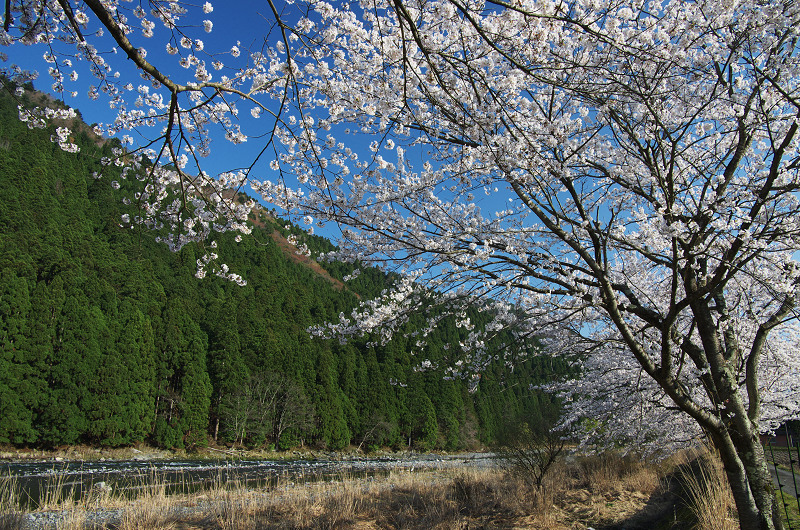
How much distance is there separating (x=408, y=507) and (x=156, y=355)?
23593 mm

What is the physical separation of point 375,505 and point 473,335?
15.6ft

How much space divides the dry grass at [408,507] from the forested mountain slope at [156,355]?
8.37 ft

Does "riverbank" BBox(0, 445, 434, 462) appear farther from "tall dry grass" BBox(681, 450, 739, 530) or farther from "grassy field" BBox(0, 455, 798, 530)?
"tall dry grass" BBox(681, 450, 739, 530)

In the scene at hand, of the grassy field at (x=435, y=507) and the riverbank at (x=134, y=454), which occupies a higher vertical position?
the grassy field at (x=435, y=507)

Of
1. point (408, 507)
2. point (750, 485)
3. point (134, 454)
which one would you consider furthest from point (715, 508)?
point (134, 454)

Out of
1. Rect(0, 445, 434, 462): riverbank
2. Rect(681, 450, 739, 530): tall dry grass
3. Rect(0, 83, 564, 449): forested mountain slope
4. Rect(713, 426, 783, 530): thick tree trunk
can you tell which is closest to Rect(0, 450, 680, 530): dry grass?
Rect(681, 450, 739, 530): tall dry grass

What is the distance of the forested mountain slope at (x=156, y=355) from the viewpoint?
64.6 ft

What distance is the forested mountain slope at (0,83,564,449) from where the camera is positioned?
19.7 metres

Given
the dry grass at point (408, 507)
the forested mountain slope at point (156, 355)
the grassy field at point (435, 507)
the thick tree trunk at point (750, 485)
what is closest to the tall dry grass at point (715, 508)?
the grassy field at point (435, 507)

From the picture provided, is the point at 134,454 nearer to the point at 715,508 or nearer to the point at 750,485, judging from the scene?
the point at 715,508

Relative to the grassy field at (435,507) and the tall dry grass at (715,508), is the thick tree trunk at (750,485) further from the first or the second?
the grassy field at (435,507)

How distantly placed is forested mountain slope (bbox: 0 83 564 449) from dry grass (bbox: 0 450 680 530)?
100 inches

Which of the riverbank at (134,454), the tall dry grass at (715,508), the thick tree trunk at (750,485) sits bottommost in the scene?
the riverbank at (134,454)

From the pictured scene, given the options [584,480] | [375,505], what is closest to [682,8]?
[375,505]
